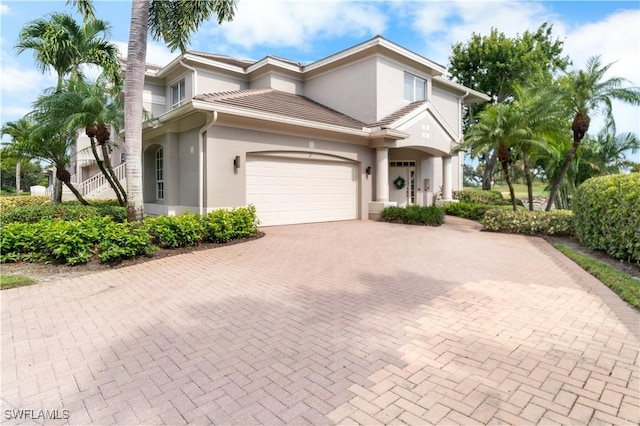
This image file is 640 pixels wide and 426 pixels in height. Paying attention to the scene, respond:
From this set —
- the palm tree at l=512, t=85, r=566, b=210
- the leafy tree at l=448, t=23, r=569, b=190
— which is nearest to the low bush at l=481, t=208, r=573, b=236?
the palm tree at l=512, t=85, r=566, b=210

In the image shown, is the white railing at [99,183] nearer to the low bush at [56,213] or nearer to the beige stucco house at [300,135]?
the beige stucco house at [300,135]

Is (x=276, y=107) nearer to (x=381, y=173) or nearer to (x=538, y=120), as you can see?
(x=381, y=173)

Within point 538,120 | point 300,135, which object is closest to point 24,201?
point 300,135

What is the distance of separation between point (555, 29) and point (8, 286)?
3643 centimetres

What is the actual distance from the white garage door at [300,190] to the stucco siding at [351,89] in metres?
3.02

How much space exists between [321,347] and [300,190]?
10.2 m

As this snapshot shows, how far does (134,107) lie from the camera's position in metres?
9.02

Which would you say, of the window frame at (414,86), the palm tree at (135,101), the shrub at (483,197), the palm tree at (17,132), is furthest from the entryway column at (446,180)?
the palm tree at (17,132)

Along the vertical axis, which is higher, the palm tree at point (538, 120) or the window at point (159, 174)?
the palm tree at point (538, 120)

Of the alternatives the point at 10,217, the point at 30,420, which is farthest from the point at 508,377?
the point at 10,217

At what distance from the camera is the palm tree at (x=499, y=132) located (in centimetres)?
1193

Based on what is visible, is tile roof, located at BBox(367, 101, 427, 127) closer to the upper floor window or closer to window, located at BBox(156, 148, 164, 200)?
the upper floor window

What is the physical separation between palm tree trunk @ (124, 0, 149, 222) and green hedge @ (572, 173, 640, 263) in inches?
435

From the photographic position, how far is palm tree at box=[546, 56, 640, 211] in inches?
455
